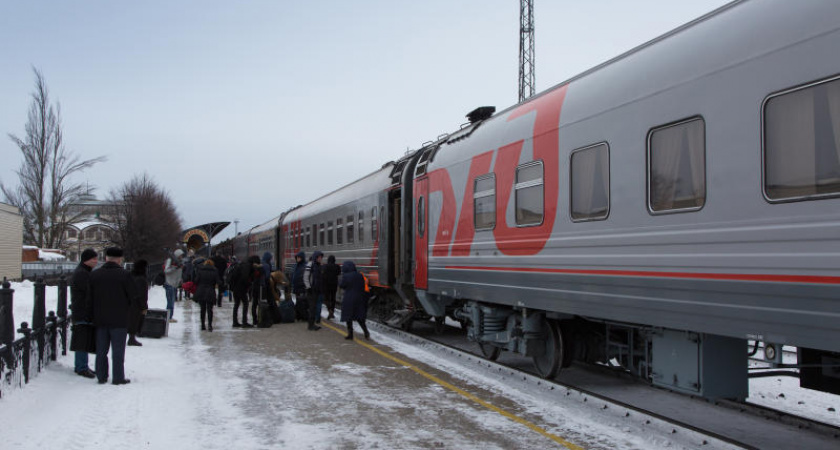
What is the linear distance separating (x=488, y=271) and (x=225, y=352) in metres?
4.78

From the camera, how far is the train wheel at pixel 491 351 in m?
9.90

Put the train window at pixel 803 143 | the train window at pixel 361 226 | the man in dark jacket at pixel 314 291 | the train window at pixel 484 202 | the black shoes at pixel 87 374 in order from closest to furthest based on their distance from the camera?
the train window at pixel 803 143 → the black shoes at pixel 87 374 → the train window at pixel 484 202 → the man in dark jacket at pixel 314 291 → the train window at pixel 361 226

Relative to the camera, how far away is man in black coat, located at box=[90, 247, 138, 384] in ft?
26.6

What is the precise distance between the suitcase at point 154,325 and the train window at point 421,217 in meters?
5.17

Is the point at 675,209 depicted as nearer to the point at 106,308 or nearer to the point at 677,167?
the point at 677,167

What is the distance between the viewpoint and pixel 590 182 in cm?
696

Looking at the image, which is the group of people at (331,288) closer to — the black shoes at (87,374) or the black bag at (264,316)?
the black bag at (264,316)

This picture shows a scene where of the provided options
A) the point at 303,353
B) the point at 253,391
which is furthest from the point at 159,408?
the point at 303,353

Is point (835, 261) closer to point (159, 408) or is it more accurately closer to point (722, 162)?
point (722, 162)

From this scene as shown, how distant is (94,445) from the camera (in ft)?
18.4

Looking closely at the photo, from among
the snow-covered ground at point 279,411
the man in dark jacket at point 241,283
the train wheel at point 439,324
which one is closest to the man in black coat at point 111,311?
the snow-covered ground at point 279,411

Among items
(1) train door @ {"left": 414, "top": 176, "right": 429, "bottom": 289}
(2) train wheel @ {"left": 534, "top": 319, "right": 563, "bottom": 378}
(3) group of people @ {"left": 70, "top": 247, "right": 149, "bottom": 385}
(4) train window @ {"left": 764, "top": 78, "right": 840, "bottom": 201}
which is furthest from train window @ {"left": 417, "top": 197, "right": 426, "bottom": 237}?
(4) train window @ {"left": 764, "top": 78, "right": 840, "bottom": 201}

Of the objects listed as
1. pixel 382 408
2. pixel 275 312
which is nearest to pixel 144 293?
pixel 275 312

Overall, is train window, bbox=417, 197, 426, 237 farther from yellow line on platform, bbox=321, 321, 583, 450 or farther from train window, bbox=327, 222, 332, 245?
train window, bbox=327, 222, 332, 245
